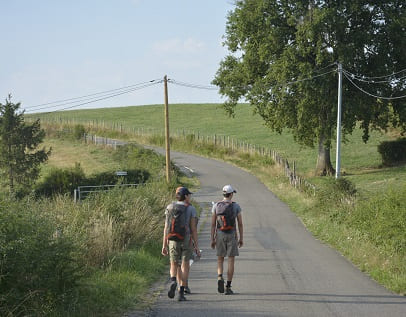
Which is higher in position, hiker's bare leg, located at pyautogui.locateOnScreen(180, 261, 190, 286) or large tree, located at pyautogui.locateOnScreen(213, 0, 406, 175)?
large tree, located at pyautogui.locateOnScreen(213, 0, 406, 175)

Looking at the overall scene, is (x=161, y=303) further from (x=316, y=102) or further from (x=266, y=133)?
(x=266, y=133)

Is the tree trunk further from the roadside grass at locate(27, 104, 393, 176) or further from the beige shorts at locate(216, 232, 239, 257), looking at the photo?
the beige shorts at locate(216, 232, 239, 257)

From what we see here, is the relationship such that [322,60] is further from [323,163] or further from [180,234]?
[180,234]

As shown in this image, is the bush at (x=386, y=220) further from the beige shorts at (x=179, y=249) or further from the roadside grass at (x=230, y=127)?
the roadside grass at (x=230, y=127)

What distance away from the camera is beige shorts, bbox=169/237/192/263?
357 inches

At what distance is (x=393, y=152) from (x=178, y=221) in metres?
35.4

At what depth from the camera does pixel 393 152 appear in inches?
1623

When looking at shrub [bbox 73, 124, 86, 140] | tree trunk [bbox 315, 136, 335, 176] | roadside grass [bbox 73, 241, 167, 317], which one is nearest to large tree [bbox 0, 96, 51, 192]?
shrub [bbox 73, 124, 86, 140]

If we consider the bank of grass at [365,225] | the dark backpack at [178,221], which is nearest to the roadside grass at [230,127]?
the bank of grass at [365,225]

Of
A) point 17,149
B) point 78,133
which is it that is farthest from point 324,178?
point 78,133

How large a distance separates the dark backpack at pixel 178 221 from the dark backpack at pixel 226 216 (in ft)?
2.44

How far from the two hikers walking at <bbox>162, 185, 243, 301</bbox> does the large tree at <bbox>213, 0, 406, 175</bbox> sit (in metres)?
24.7

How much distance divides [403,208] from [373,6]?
77.8 ft

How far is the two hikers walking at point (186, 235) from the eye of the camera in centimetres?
895
